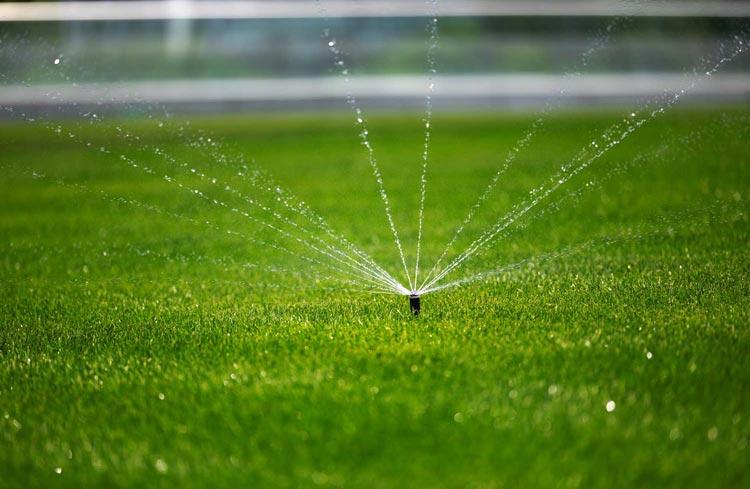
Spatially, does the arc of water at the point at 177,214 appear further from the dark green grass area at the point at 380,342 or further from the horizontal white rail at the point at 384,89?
the horizontal white rail at the point at 384,89

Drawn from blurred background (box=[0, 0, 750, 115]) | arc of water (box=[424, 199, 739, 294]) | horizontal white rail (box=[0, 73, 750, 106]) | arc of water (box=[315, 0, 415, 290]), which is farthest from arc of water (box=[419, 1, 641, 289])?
arc of water (box=[315, 0, 415, 290])

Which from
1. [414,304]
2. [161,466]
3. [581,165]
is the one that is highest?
[581,165]

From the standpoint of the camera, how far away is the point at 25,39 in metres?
11.7

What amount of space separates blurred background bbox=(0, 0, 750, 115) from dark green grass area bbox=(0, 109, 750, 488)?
5.30 meters

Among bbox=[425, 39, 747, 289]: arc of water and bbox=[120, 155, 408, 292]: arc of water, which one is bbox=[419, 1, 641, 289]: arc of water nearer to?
bbox=[425, 39, 747, 289]: arc of water

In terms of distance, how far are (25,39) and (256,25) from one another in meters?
3.13

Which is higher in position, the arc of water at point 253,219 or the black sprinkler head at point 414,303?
the arc of water at point 253,219

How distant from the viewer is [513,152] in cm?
844

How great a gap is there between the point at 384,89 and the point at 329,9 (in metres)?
1.42

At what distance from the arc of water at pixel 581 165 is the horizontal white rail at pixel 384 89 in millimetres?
218

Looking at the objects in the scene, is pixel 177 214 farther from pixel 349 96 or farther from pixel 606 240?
pixel 349 96

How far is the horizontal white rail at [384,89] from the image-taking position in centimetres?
1195

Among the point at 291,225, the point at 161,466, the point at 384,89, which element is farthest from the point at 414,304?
the point at 384,89

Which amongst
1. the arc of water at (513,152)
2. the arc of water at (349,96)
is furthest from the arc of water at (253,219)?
the arc of water at (349,96)
